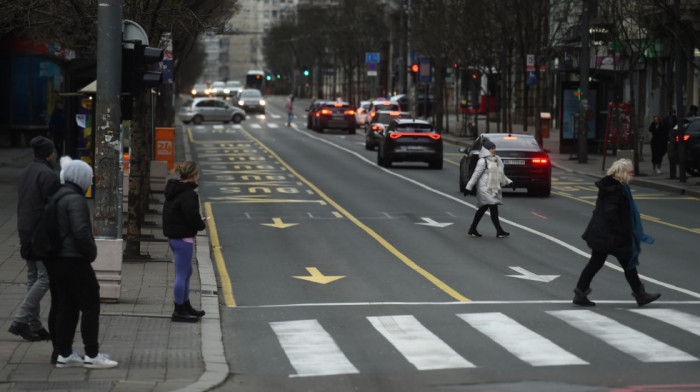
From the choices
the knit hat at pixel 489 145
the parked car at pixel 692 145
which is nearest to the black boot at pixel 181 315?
the knit hat at pixel 489 145

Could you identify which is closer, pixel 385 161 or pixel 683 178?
pixel 683 178

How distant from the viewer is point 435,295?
15.0 meters

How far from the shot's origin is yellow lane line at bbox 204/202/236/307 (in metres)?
15.0

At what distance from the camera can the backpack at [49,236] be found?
32.1 ft

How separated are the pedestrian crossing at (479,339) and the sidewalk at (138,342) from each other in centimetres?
81

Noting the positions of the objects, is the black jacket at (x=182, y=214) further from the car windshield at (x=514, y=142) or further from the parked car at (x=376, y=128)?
the parked car at (x=376, y=128)

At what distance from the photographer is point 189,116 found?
73.4 meters

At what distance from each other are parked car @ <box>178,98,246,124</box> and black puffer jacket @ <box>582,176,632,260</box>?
2398 inches

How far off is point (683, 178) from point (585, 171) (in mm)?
5936

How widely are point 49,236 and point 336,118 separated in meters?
54.6

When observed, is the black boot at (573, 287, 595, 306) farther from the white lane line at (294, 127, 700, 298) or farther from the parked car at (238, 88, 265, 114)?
the parked car at (238, 88, 265, 114)

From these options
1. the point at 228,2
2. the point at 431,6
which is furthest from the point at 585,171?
the point at 431,6

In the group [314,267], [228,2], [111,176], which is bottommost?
[314,267]

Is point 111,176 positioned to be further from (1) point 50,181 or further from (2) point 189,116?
(2) point 189,116
